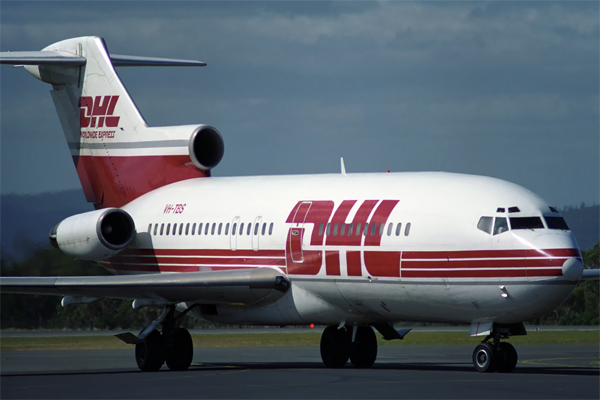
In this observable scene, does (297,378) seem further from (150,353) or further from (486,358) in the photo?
(150,353)

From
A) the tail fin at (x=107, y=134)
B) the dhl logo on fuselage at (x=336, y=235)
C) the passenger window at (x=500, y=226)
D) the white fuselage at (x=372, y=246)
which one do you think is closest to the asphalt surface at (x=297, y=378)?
the white fuselage at (x=372, y=246)

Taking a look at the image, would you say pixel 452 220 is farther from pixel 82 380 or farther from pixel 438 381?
pixel 82 380

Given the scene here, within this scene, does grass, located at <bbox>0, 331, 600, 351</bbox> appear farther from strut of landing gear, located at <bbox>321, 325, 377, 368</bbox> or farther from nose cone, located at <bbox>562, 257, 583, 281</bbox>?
nose cone, located at <bbox>562, 257, 583, 281</bbox>

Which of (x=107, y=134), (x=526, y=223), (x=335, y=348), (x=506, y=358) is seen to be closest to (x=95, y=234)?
(x=107, y=134)

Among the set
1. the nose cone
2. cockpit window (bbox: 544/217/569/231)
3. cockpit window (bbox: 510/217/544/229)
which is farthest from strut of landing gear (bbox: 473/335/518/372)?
cockpit window (bbox: 544/217/569/231)

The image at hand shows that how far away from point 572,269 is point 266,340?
22.1m

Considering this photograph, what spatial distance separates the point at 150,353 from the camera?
2477cm

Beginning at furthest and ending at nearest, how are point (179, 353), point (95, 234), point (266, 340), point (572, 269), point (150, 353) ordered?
1. point (266, 340)
2. point (95, 234)
3. point (179, 353)
4. point (150, 353)
5. point (572, 269)

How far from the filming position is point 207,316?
26500 mm

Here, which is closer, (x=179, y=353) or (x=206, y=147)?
(x=179, y=353)

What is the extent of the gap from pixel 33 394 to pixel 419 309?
8.30 m

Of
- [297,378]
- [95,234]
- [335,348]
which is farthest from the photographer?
[95,234]

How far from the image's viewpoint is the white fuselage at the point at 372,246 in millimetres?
20016

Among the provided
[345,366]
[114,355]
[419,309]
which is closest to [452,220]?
[419,309]
